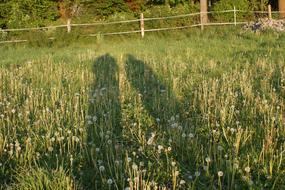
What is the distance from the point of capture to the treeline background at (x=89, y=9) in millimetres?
28422

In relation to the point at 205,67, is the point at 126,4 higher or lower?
higher

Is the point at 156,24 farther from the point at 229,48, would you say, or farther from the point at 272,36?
the point at 229,48

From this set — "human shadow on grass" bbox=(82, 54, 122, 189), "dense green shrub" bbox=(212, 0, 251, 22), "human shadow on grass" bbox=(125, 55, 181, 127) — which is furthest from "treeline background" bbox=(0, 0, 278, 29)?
"human shadow on grass" bbox=(82, 54, 122, 189)

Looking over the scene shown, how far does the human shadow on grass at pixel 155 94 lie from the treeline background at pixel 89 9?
16.6 meters

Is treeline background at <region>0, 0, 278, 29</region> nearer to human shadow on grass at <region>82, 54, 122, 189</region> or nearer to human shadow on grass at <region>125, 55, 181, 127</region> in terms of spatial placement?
human shadow on grass at <region>125, 55, 181, 127</region>

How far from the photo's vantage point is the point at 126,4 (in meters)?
34.4

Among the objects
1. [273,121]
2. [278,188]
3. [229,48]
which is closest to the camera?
[278,188]

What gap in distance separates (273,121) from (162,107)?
5.67 ft

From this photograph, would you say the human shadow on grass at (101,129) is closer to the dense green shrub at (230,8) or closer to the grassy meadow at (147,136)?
the grassy meadow at (147,136)

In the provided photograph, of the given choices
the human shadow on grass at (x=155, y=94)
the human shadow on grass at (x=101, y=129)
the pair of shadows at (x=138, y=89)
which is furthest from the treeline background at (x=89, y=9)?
the human shadow on grass at (x=101, y=129)

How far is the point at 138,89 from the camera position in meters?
7.45

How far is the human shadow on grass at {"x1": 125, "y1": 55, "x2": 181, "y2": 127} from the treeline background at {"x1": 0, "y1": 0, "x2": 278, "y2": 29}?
54.6 feet

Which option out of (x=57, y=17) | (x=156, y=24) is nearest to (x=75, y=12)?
(x=57, y=17)

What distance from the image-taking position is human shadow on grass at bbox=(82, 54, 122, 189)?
409 cm
